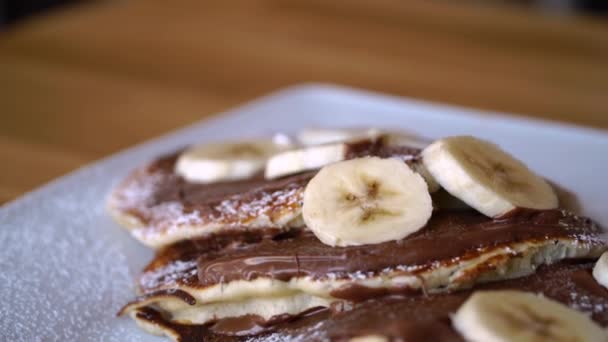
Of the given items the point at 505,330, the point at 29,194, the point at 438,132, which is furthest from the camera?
the point at 438,132

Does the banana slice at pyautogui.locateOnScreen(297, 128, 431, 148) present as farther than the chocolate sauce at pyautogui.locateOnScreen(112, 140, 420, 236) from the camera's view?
Yes

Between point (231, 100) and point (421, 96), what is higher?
point (231, 100)

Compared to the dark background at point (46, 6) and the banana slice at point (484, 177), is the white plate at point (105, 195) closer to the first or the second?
the banana slice at point (484, 177)

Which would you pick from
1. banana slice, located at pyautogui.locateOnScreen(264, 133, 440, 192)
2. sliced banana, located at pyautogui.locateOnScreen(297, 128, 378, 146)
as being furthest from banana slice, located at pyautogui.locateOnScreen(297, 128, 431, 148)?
banana slice, located at pyautogui.locateOnScreen(264, 133, 440, 192)

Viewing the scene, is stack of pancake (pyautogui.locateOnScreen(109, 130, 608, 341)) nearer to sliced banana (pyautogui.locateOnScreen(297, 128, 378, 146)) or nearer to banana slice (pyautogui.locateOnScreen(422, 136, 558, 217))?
banana slice (pyautogui.locateOnScreen(422, 136, 558, 217))

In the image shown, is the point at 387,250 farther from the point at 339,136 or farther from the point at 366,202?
the point at 339,136

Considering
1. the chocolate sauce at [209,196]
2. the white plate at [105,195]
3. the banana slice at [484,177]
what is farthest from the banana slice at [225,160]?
the banana slice at [484,177]

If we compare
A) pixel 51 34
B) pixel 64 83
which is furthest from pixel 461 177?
pixel 51 34

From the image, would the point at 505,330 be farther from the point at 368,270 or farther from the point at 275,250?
the point at 275,250
